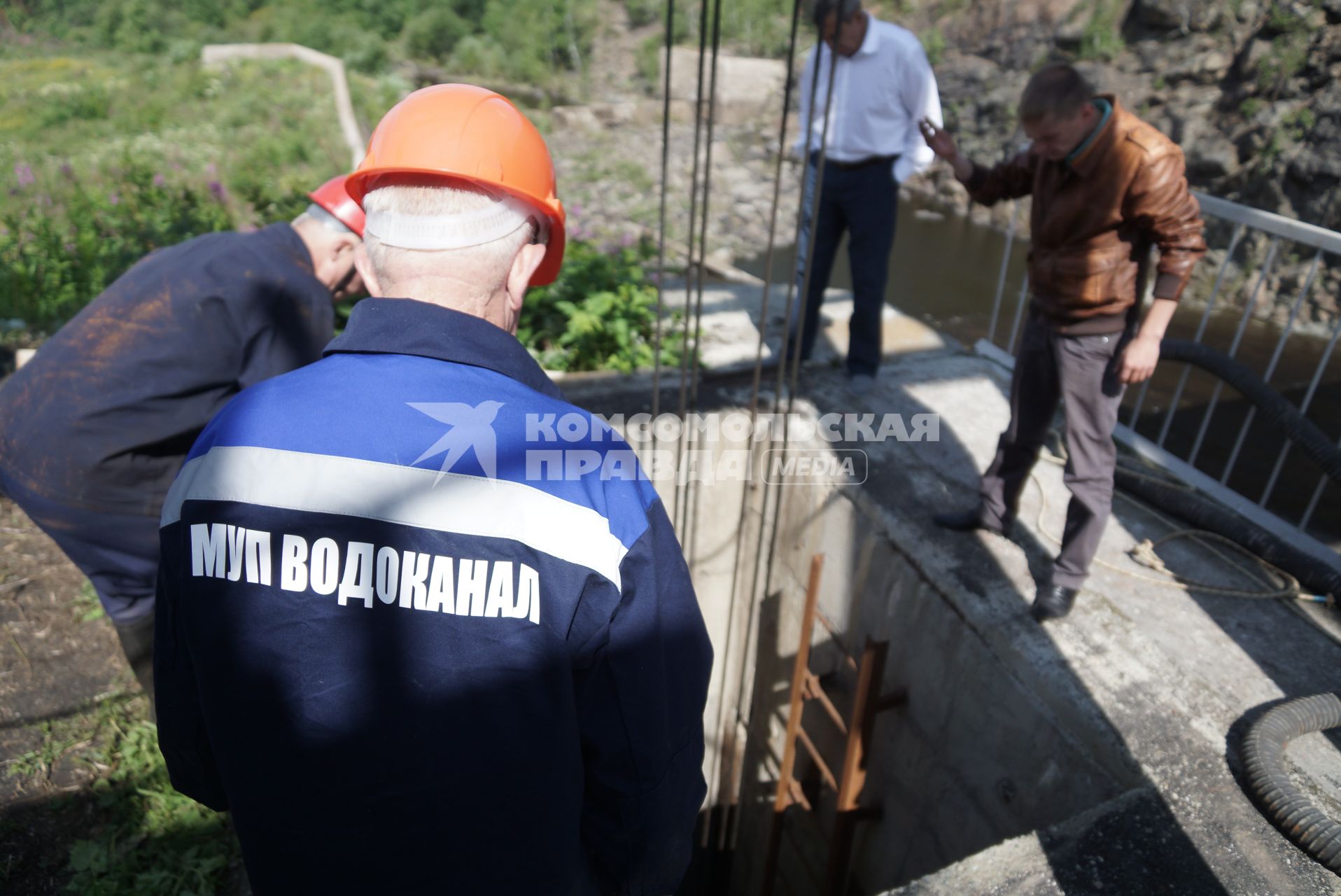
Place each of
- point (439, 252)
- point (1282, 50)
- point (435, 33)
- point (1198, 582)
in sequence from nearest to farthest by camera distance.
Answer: point (439, 252) → point (1198, 582) → point (1282, 50) → point (435, 33)

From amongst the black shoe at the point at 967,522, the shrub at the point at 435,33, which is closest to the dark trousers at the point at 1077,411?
the black shoe at the point at 967,522

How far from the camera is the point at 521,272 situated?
4.41 ft

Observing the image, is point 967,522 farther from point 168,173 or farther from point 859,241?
point 168,173

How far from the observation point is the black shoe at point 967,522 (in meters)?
3.09

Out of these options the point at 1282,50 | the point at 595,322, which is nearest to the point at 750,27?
the point at 1282,50

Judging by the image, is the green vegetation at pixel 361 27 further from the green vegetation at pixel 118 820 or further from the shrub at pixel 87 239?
the green vegetation at pixel 118 820

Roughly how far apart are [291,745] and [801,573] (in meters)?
3.02

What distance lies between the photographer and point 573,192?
1396 cm

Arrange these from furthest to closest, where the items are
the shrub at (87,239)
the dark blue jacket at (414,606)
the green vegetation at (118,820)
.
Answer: the shrub at (87,239), the green vegetation at (118,820), the dark blue jacket at (414,606)

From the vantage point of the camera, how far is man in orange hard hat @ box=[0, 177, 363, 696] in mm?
2266

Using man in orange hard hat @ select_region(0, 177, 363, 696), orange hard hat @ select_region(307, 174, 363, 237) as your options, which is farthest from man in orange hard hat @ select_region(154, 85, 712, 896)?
orange hard hat @ select_region(307, 174, 363, 237)

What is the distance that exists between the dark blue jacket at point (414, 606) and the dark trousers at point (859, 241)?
273 cm

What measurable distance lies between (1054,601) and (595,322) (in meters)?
2.54

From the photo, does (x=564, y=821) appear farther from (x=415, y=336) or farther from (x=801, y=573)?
(x=801, y=573)
